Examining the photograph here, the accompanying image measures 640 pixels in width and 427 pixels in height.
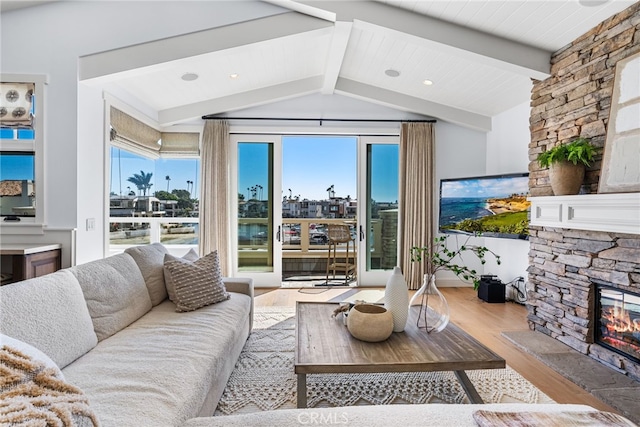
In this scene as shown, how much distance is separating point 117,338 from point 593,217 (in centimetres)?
328

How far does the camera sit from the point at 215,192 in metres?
5.06

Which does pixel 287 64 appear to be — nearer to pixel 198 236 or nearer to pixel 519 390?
pixel 198 236

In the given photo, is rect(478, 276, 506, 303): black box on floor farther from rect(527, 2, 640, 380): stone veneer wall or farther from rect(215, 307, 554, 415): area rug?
rect(215, 307, 554, 415): area rug

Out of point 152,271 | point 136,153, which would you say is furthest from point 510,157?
point 136,153

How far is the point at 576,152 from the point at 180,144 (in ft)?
15.3

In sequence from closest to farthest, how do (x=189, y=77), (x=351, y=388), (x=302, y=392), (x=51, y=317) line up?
(x=51, y=317)
(x=302, y=392)
(x=351, y=388)
(x=189, y=77)

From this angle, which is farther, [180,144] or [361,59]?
[180,144]

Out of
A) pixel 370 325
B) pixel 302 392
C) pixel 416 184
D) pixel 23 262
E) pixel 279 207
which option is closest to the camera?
pixel 302 392

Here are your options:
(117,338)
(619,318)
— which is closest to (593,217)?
(619,318)

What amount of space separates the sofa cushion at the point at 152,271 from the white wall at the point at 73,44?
0.84 m

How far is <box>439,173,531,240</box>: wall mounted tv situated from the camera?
4.11m

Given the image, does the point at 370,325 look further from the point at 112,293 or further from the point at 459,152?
the point at 459,152

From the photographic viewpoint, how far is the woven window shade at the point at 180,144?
17.0 feet

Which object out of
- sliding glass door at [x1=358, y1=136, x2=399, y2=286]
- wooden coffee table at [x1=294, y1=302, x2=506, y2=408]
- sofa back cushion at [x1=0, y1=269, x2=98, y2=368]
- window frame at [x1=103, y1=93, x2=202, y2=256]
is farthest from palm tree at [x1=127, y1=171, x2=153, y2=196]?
wooden coffee table at [x1=294, y1=302, x2=506, y2=408]
